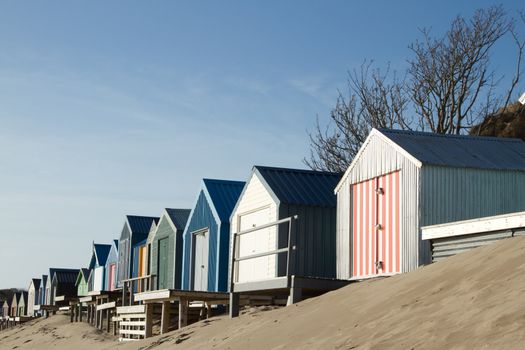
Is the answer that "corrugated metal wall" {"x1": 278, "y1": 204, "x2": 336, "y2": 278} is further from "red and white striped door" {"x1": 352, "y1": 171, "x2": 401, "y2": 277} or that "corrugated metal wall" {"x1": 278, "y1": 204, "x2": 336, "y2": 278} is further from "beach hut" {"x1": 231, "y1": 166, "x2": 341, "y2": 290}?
"red and white striped door" {"x1": 352, "y1": 171, "x2": 401, "y2": 277}

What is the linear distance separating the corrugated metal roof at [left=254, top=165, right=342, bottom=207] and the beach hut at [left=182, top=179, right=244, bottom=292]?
109 inches

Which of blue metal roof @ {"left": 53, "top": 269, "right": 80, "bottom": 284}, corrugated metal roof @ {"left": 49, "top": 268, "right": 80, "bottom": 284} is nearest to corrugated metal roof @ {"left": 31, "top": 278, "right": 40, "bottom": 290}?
corrugated metal roof @ {"left": 49, "top": 268, "right": 80, "bottom": 284}

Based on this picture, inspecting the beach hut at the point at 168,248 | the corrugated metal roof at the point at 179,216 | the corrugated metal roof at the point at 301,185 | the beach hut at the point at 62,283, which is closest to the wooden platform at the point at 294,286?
the corrugated metal roof at the point at 301,185

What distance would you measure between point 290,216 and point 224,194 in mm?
5025

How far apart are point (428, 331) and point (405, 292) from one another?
272 cm

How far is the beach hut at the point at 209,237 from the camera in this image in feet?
79.0

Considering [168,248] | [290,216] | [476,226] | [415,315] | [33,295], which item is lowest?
[415,315]

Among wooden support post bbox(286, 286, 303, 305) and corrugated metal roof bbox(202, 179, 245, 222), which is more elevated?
corrugated metal roof bbox(202, 179, 245, 222)

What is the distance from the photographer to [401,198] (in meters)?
17.2

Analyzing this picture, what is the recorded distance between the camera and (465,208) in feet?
56.0

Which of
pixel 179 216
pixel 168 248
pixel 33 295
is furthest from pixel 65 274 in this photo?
pixel 179 216

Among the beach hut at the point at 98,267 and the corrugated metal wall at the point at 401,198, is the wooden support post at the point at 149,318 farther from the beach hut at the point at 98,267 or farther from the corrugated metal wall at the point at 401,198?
the beach hut at the point at 98,267

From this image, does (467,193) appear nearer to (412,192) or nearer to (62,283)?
(412,192)

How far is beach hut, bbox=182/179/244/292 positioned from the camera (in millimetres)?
24094
